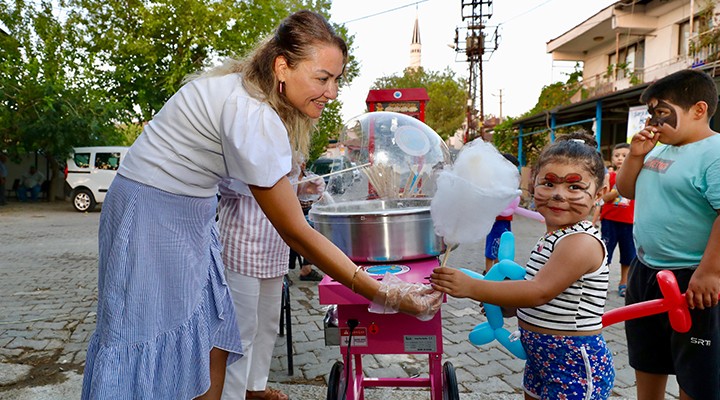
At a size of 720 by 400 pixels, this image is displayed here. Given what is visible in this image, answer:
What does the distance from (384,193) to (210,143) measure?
4.08ft

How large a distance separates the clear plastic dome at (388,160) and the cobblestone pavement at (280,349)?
73 cm

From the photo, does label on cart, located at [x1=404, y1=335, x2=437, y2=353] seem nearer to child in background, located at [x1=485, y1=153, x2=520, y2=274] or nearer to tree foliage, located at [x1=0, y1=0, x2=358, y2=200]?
child in background, located at [x1=485, y1=153, x2=520, y2=274]

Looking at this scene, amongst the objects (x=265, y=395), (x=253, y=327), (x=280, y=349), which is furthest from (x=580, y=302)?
(x=280, y=349)

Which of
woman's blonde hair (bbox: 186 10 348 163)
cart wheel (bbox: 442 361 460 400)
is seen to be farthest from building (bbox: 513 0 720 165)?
woman's blonde hair (bbox: 186 10 348 163)

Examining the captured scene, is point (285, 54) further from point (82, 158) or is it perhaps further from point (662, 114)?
point (82, 158)

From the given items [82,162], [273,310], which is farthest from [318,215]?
[82,162]

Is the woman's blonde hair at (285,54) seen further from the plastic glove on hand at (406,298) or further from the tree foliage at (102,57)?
the tree foliage at (102,57)

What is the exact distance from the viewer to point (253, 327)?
8.60 ft

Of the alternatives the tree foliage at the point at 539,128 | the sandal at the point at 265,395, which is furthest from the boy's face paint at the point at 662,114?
the tree foliage at the point at 539,128

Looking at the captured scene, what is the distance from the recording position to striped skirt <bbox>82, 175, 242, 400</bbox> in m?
1.56

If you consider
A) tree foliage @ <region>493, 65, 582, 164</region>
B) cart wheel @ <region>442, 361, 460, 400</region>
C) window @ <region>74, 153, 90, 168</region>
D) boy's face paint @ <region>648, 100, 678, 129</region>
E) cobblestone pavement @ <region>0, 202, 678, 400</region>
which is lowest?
cobblestone pavement @ <region>0, 202, 678, 400</region>

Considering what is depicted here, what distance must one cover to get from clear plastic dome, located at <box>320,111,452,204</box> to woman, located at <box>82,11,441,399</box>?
41.9 inches

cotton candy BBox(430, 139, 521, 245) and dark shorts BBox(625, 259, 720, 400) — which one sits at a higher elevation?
cotton candy BBox(430, 139, 521, 245)

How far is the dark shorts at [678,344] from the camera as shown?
2082 mm
